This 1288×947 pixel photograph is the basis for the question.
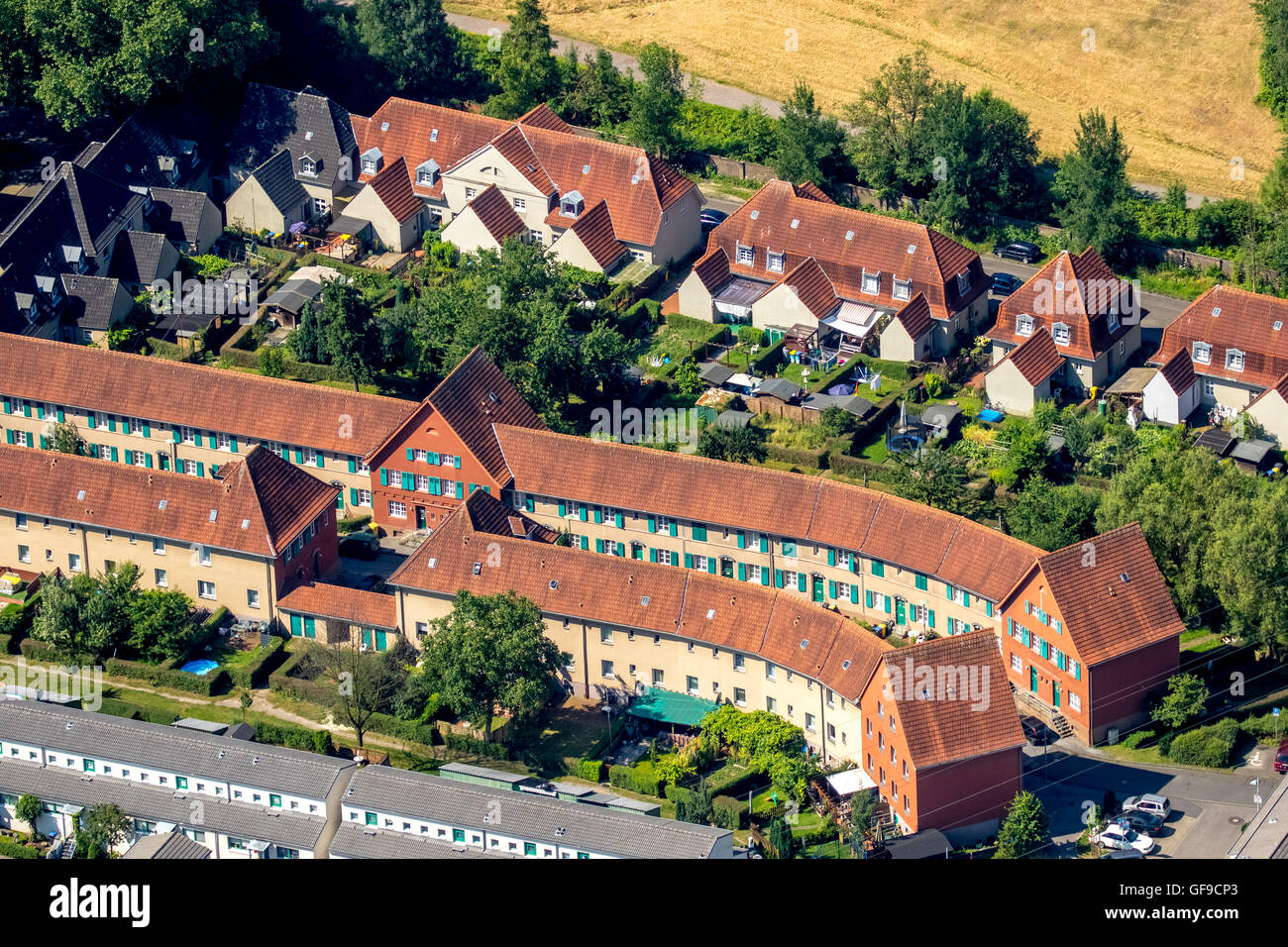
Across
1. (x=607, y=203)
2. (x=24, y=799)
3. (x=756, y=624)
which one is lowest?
(x=24, y=799)

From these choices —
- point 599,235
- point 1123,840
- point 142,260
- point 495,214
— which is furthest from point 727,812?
point 142,260

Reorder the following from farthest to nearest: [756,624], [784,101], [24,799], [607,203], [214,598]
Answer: [784,101] < [607,203] < [214,598] < [756,624] < [24,799]

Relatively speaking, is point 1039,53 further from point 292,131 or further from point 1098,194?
point 292,131

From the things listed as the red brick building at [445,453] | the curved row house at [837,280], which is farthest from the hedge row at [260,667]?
the curved row house at [837,280]

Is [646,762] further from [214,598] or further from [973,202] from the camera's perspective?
[973,202]

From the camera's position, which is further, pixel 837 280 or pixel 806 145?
pixel 806 145

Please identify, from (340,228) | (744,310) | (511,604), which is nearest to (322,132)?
(340,228)

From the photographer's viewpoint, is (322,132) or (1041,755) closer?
(1041,755)

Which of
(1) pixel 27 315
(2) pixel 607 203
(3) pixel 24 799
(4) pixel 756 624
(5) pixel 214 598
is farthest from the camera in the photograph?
(2) pixel 607 203
